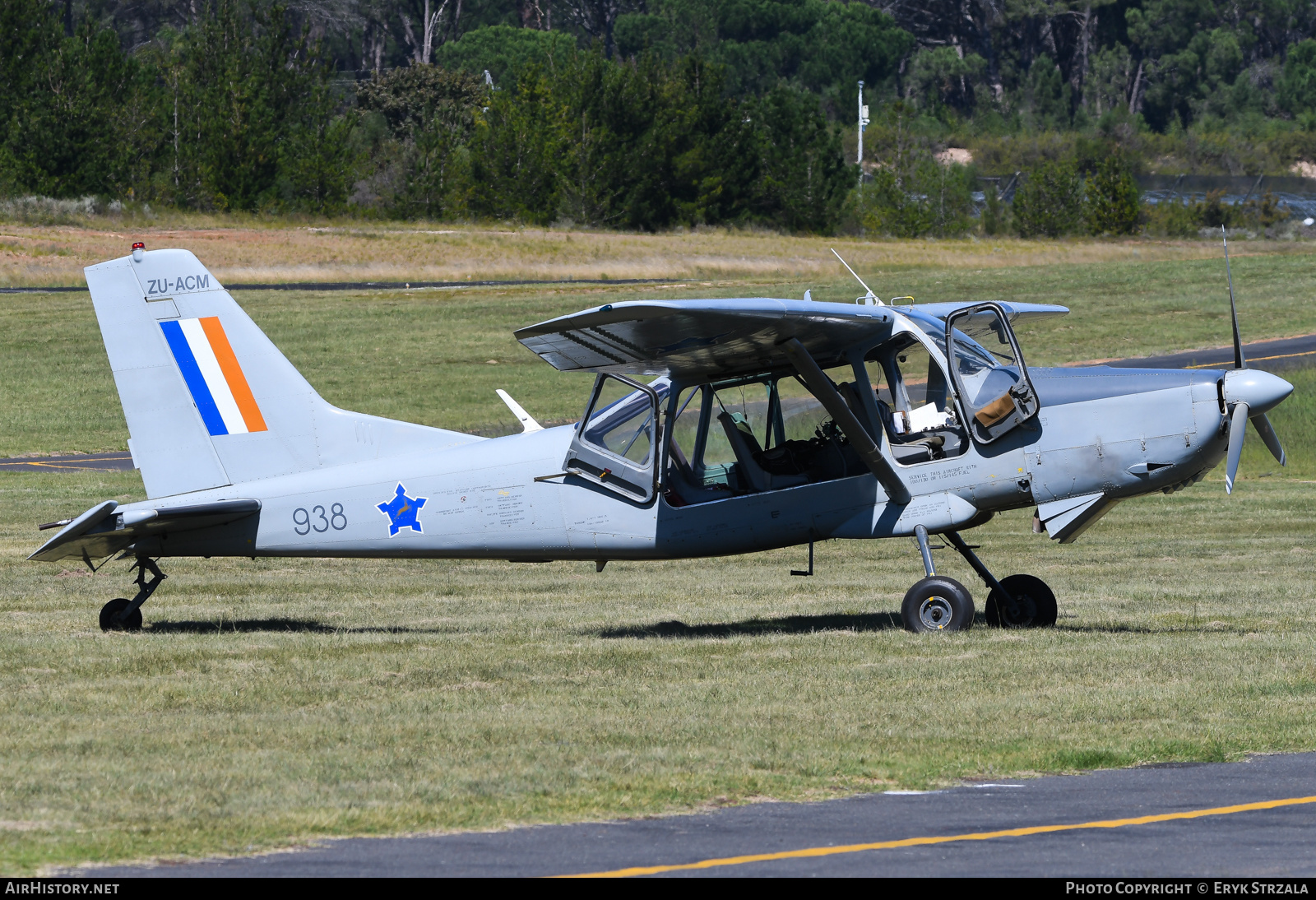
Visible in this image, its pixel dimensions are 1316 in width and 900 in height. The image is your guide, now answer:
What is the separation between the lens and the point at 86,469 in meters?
30.8

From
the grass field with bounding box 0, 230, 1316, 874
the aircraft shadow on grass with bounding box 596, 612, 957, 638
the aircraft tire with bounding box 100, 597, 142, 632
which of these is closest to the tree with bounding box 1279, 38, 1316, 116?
the grass field with bounding box 0, 230, 1316, 874

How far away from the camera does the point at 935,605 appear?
12.8 m

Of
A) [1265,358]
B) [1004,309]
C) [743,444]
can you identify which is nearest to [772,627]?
[743,444]

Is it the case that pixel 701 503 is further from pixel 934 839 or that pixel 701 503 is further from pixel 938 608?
pixel 934 839

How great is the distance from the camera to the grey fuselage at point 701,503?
41.2 feet

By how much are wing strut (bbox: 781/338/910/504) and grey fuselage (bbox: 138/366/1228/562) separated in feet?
0.35

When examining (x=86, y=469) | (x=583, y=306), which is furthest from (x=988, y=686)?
(x=583, y=306)

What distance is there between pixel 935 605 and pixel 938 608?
0.03m

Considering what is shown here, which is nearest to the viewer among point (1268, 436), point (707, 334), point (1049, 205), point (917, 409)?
point (707, 334)

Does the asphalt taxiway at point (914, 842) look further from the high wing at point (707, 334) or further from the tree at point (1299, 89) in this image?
the tree at point (1299, 89)

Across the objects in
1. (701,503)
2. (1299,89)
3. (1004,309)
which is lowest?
(701,503)

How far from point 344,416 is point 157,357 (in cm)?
157

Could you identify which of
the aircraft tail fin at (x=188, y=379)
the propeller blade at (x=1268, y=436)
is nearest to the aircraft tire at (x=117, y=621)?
the aircraft tail fin at (x=188, y=379)
